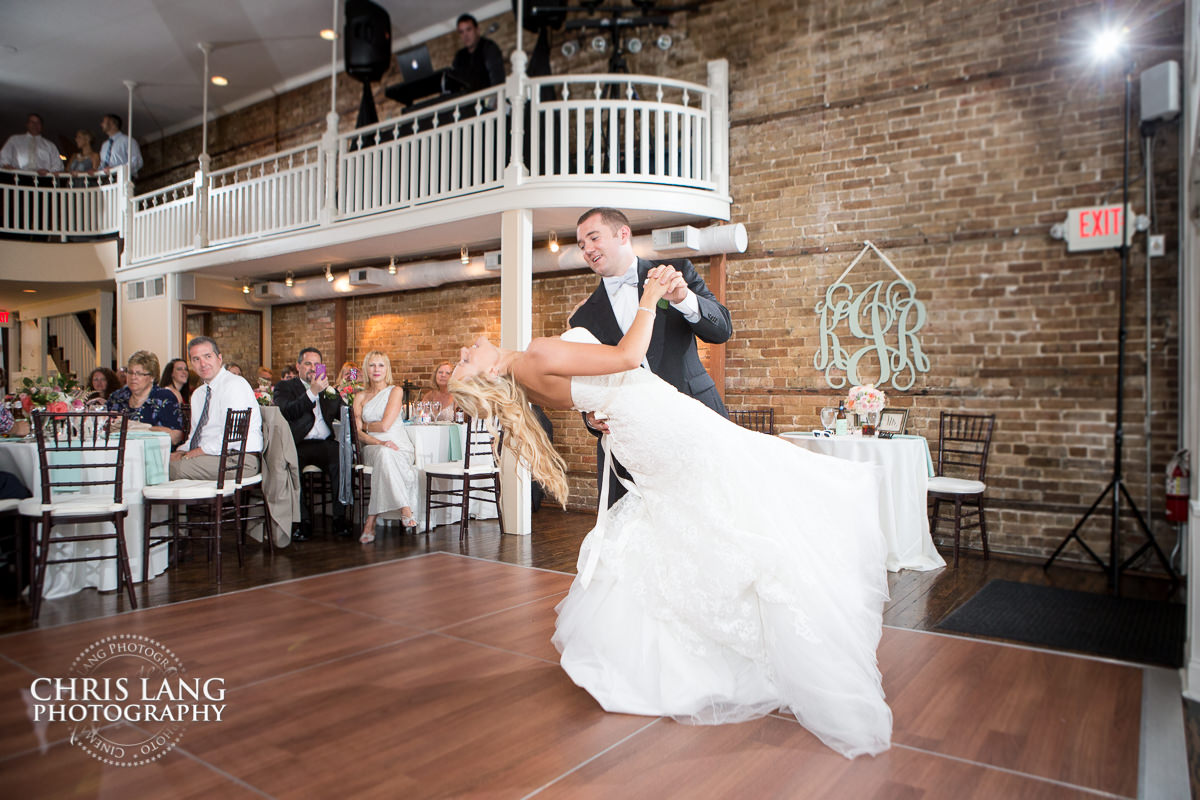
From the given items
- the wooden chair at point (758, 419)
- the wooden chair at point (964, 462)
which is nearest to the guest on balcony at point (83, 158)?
the wooden chair at point (758, 419)

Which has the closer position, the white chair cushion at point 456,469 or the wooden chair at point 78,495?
the wooden chair at point 78,495

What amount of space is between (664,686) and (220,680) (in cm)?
177

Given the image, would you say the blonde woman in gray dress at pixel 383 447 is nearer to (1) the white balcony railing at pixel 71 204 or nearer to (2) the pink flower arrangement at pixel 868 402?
(2) the pink flower arrangement at pixel 868 402

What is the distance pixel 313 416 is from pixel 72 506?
2.56m

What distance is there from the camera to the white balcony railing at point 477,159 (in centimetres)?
657

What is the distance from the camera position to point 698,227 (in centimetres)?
743

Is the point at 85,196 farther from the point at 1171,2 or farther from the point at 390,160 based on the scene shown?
the point at 1171,2

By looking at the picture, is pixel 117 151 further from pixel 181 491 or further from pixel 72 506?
pixel 72 506

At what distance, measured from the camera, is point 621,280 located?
116 inches

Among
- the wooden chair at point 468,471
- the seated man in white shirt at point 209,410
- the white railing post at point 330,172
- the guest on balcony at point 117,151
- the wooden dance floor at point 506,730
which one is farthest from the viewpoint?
the guest on balcony at point 117,151

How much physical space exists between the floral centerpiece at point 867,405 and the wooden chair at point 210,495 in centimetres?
425

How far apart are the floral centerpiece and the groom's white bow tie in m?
3.09

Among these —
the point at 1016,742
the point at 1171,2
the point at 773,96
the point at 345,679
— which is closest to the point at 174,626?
the point at 345,679

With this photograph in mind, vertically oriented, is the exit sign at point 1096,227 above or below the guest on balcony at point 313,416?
above
